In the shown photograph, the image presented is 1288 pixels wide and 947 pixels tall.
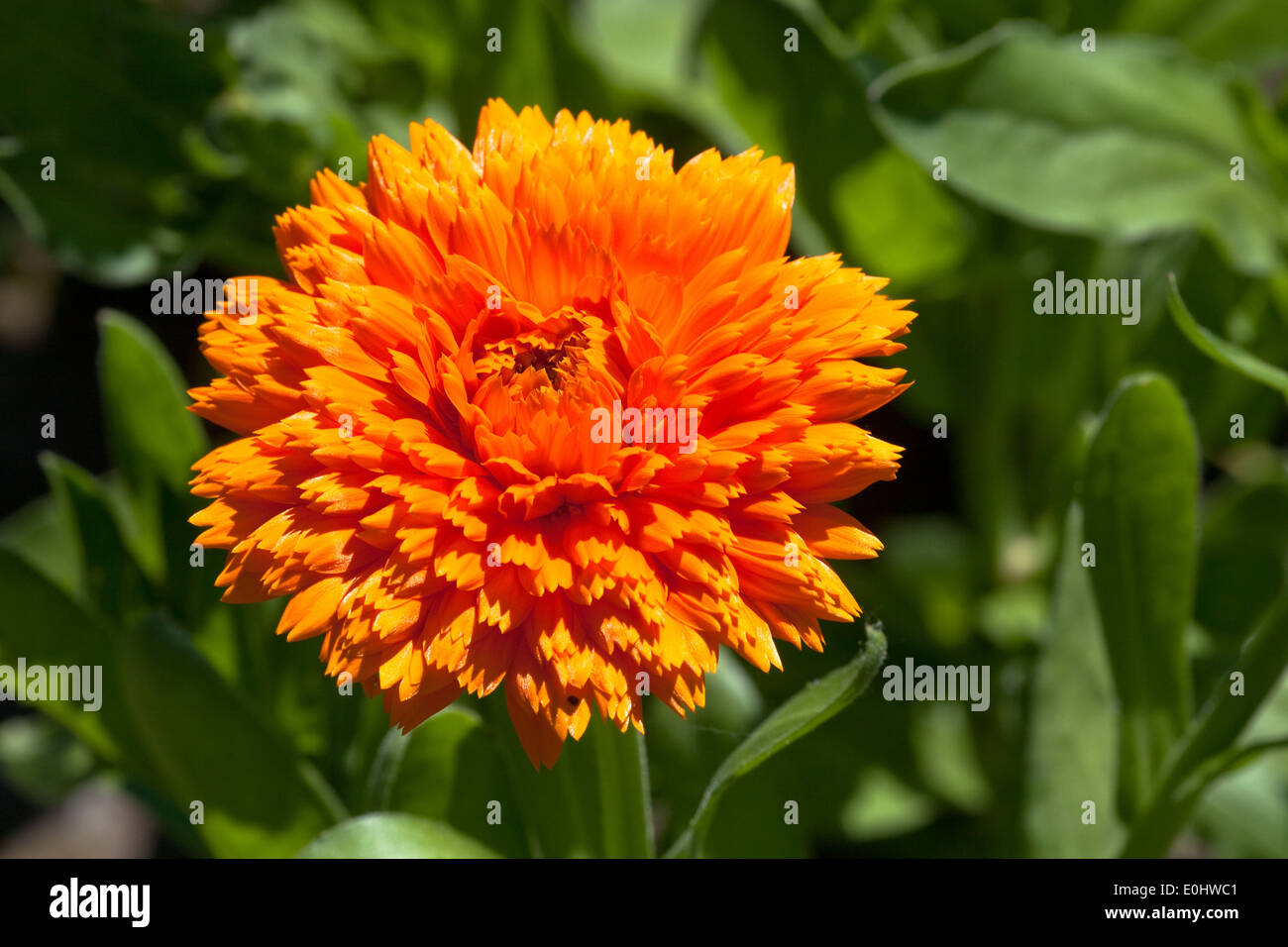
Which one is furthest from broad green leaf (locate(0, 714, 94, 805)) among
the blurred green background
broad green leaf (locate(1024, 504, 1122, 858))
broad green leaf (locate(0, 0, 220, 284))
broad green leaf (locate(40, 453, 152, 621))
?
broad green leaf (locate(1024, 504, 1122, 858))

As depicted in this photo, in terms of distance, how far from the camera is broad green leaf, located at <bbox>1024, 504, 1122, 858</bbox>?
1363mm

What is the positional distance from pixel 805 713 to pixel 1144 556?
581mm

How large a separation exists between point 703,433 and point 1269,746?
75cm

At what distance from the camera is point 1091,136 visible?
4.76 feet

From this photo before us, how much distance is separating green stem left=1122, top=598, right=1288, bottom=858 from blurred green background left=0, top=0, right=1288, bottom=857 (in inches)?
1.0

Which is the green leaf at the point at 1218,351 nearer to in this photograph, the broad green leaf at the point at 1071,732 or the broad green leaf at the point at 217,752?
the broad green leaf at the point at 1071,732

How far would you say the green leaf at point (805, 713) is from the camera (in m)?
0.93

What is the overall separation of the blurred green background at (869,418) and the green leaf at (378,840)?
101 mm

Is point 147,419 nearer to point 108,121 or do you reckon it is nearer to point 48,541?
point 48,541

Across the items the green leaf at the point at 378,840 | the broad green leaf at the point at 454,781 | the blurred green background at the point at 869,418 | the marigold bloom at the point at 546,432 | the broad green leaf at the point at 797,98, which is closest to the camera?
the marigold bloom at the point at 546,432

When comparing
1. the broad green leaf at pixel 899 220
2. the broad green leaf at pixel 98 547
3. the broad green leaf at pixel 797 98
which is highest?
the broad green leaf at pixel 797 98

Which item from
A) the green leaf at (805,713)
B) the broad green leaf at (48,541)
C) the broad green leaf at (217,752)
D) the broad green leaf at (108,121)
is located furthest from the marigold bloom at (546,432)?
the broad green leaf at (48,541)

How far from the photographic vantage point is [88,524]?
4.69 feet

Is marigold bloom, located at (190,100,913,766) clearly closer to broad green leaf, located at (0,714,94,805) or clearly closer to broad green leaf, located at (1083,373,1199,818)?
broad green leaf, located at (1083,373,1199,818)
